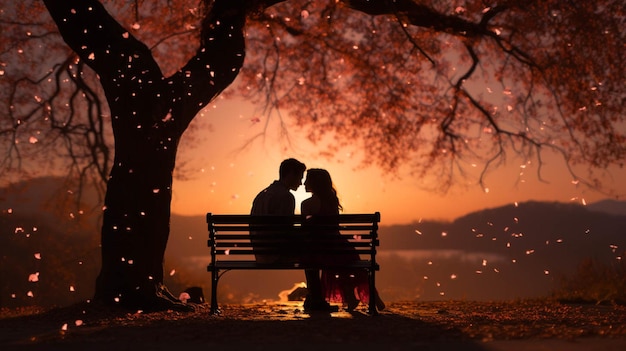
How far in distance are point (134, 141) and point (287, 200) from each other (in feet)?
7.65

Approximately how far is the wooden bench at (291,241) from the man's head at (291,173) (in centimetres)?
48

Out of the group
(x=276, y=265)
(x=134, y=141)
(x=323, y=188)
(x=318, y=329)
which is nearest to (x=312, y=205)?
(x=323, y=188)

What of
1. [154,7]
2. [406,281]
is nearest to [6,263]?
[406,281]

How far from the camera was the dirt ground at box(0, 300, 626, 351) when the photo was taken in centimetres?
699

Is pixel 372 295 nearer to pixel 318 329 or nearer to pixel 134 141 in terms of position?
pixel 318 329

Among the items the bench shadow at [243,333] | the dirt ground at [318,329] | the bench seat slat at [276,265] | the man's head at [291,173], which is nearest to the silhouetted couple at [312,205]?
the man's head at [291,173]

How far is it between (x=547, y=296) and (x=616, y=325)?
4.56m

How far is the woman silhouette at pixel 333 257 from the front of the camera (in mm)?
9844

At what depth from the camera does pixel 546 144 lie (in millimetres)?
13750

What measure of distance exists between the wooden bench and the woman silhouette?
6cm

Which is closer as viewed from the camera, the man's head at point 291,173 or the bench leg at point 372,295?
the bench leg at point 372,295

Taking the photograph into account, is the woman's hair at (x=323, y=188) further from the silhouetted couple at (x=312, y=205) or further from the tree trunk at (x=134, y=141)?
the tree trunk at (x=134, y=141)

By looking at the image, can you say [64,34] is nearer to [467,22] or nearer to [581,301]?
[467,22]

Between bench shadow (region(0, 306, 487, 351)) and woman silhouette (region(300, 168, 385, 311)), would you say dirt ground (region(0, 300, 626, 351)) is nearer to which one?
bench shadow (region(0, 306, 487, 351))
